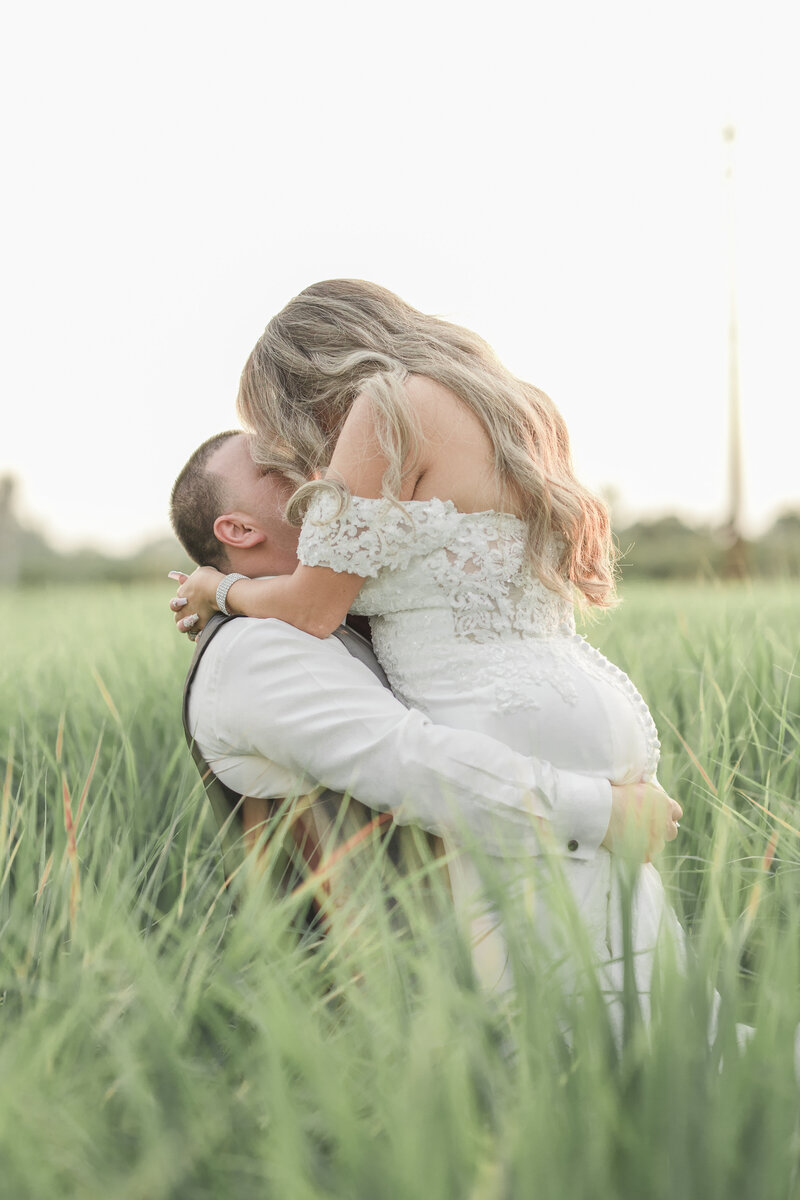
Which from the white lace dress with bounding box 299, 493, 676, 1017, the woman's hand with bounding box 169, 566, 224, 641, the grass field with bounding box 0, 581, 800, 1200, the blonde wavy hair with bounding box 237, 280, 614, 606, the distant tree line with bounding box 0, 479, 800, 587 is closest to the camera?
the grass field with bounding box 0, 581, 800, 1200

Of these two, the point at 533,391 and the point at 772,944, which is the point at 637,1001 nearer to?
the point at 772,944

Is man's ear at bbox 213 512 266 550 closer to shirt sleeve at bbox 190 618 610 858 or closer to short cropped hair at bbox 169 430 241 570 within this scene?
short cropped hair at bbox 169 430 241 570

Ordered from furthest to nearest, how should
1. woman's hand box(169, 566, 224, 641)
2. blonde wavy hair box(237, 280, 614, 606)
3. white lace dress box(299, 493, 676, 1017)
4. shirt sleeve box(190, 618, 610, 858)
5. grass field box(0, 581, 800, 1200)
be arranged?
woman's hand box(169, 566, 224, 641), blonde wavy hair box(237, 280, 614, 606), white lace dress box(299, 493, 676, 1017), shirt sleeve box(190, 618, 610, 858), grass field box(0, 581, 800, 1200)

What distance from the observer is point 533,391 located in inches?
74.8

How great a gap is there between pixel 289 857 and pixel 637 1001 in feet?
2.75

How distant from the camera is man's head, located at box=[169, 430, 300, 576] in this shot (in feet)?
Answer: 6.23

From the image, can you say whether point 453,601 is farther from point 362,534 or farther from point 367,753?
point 367,753

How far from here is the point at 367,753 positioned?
1.50 meters

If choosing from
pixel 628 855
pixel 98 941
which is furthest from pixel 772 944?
pixel 98 941

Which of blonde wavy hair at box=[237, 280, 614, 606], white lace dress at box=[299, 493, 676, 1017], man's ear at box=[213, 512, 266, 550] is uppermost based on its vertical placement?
blonde wavy hair at box=[237, 280, 614, 606]

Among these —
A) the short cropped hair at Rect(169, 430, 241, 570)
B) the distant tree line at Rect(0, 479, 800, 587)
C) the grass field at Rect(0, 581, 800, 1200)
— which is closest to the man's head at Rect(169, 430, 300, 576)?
the short cropped hair at Rect(169, 430, 241, 570)

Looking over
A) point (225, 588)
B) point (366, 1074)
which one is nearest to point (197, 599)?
point (225, 588)

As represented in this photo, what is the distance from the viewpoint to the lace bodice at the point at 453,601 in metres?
1.62

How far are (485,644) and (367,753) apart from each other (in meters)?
0.32
